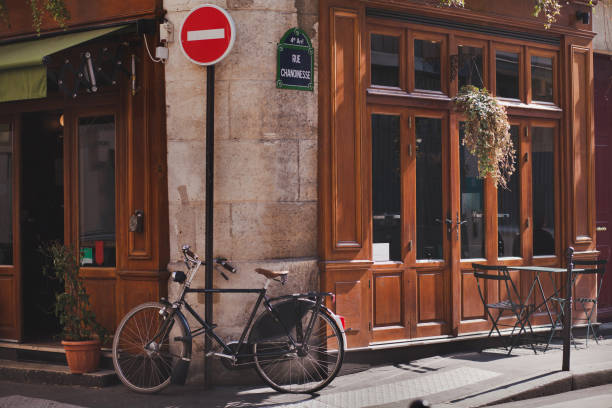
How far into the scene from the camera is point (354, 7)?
7.89 meters

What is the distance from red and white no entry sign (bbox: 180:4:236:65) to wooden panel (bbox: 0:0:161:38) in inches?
24.9

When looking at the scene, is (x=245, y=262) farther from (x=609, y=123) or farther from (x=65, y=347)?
(x=609, y=123)

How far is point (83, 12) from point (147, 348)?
12.2ft

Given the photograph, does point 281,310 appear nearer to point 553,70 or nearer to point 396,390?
→ point 396,390

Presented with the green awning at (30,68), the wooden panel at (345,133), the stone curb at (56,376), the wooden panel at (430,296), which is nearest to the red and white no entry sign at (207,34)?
the green awning at (30,68)

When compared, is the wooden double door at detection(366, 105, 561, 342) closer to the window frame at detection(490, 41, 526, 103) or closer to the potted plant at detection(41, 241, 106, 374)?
the window frame at detection(490, 41, 526, 103)

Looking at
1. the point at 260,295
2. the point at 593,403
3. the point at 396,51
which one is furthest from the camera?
the point at 396,51

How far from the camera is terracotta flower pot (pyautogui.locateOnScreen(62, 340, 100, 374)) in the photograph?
7.31 m

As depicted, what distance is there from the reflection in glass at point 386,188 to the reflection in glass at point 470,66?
1.14 meters

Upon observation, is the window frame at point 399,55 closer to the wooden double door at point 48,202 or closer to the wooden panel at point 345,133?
the wooden panel at point 345,133

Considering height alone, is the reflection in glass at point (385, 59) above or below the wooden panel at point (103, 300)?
above

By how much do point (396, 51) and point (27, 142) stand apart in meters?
4.47

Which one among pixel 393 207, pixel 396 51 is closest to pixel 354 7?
pixel 396 51

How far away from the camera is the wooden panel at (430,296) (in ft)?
27.8
